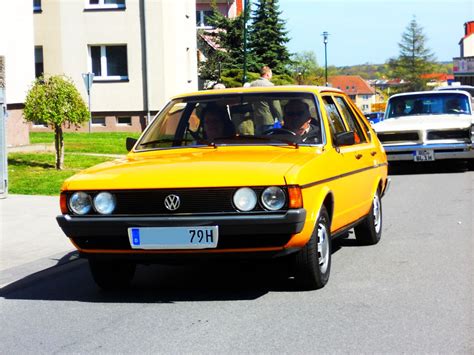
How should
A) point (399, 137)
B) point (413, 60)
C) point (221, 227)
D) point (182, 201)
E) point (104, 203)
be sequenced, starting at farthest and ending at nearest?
point (413, 60)
point (399, 137)
point (104, 203)
point (182, 201)
point (221, 227)

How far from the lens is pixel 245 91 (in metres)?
8.38

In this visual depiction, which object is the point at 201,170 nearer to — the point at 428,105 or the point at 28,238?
the point at 28,238

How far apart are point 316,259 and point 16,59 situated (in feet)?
62.5

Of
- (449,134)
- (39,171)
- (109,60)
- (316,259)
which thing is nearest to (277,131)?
(316,259)

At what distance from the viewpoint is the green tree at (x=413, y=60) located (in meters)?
141

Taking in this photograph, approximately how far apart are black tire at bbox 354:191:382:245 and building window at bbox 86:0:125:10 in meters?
28.8

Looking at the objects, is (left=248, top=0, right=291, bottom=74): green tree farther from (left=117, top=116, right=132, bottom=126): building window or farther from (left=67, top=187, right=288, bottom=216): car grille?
(left=67, top=187, right=288, bottom=216): car grille

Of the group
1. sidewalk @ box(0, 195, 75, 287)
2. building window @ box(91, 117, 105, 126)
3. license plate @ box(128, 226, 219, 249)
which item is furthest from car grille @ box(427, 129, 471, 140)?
building window @ box(91, 117, 105, 126)

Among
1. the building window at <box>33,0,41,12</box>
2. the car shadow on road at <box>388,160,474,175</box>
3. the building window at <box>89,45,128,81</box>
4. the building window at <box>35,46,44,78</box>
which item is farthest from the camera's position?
the building window at <box>35,46,44,78</box>

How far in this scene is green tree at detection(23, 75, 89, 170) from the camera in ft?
58.1

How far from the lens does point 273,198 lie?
6.57 m

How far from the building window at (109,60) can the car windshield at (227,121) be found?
1168 inches

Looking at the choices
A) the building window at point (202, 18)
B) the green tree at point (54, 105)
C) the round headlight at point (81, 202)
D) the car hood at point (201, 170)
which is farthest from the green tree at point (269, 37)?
the round headlight at point (81, 202)

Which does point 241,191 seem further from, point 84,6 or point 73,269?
point 84,6
